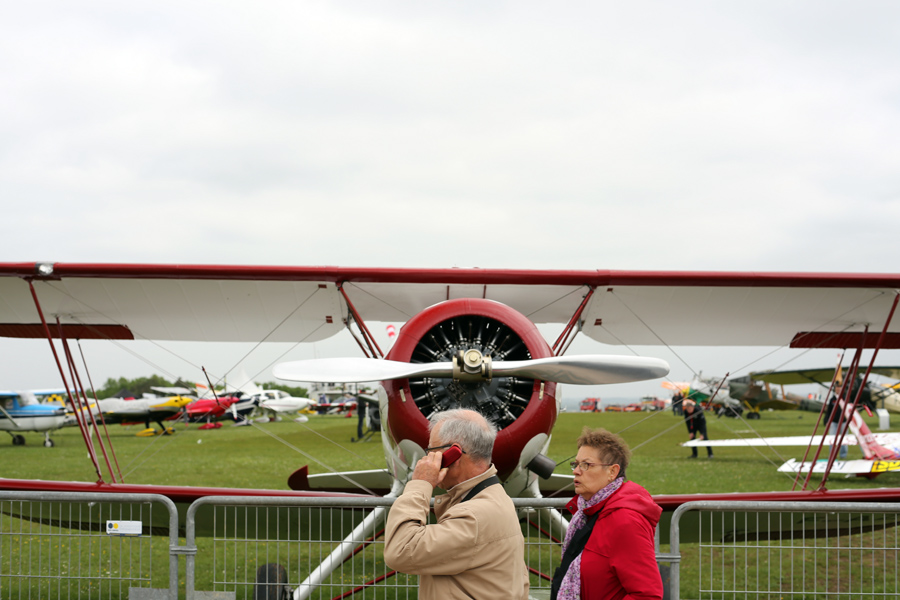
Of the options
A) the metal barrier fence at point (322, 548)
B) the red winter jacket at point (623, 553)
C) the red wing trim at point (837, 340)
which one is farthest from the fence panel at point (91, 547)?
the red wing trim at point (837, 340)

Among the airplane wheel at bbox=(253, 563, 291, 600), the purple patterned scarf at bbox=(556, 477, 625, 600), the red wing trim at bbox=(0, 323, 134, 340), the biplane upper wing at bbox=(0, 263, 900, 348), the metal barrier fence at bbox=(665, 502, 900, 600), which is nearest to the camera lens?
the purple patterned scarf at bbox=(556, 477, 625, 600)

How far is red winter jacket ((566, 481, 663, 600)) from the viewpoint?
216 cm

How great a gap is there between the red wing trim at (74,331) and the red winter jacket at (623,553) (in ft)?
19.7

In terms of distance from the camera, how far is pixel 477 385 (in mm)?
4074

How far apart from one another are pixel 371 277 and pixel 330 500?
7.31ft

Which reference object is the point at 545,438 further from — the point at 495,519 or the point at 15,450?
the point at 15,450

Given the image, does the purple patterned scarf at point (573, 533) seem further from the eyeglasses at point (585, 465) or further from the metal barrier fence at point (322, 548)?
the metal barrier fence at point (322, 548)

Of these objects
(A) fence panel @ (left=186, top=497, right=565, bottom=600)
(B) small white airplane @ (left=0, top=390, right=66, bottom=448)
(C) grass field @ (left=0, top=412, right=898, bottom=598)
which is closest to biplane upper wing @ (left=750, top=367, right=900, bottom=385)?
(C) grass field @ (left=0, top=412, right=898, bottom=598)

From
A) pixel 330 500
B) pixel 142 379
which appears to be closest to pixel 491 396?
pixel 330 500

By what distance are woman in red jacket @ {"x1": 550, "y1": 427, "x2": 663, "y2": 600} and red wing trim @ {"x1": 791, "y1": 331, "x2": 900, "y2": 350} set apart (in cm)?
546

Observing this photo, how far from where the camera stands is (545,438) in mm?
4246

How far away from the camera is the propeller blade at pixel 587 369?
13.0 feet

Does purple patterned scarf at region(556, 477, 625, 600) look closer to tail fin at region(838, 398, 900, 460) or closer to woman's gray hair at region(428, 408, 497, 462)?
woman's gray hair at region(428, 408, 497, 462)

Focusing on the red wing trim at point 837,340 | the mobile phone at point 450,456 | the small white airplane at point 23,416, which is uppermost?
the red wing trim at point 837,340
